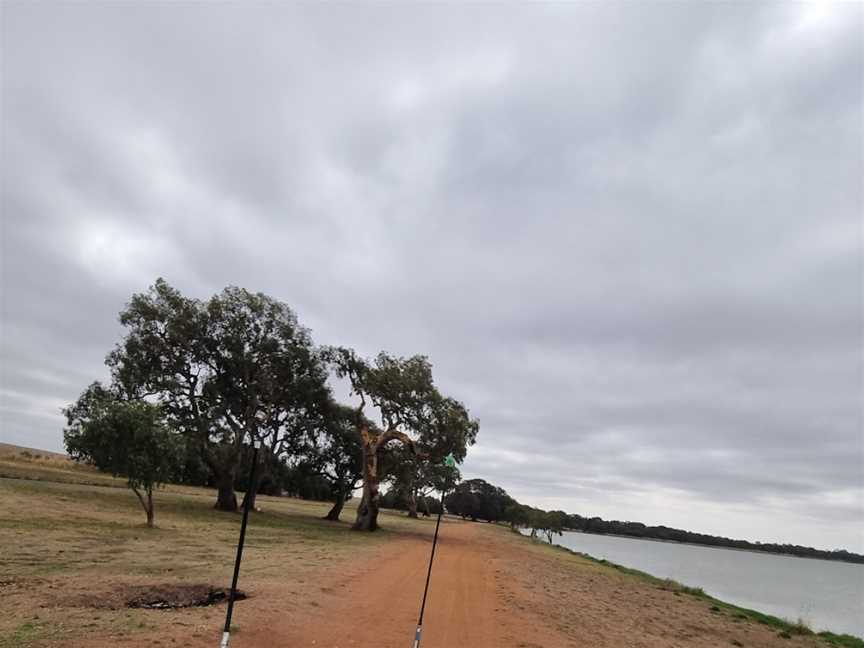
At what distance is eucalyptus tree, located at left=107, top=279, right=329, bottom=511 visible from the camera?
37.2 meters

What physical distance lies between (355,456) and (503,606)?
34886mm

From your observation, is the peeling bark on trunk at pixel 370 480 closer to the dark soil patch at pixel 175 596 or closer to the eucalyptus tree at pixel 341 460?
the eucalyptus tree at pixel 341 460

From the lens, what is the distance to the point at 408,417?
3884 cm

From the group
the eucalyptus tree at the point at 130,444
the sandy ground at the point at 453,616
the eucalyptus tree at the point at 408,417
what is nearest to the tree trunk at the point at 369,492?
the eucalyptus tree at the point at 408,417

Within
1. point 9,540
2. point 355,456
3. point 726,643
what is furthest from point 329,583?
point 355,456

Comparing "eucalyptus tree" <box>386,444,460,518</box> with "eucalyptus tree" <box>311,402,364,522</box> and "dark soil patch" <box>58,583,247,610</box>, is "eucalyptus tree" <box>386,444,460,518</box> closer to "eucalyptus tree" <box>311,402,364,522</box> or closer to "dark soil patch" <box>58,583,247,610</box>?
"eucalyptus tree" <box>311,402,364,522</box>

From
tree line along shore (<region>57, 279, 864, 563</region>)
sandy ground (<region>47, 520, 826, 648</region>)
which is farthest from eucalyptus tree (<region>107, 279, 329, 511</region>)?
sandy ground (<region>47, 520, 826, 648</region>)

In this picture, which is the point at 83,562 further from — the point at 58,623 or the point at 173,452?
the point at 173,452

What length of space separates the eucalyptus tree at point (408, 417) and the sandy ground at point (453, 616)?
1491cm

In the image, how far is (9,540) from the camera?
47.6 ft

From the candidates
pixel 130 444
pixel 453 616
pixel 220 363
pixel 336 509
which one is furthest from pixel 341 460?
pixel 453 616

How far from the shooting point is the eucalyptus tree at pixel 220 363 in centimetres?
3716

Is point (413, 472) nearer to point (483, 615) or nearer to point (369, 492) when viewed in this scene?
point (369, 492)

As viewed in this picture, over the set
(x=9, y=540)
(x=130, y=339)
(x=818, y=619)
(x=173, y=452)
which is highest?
(x=130, y=339)
